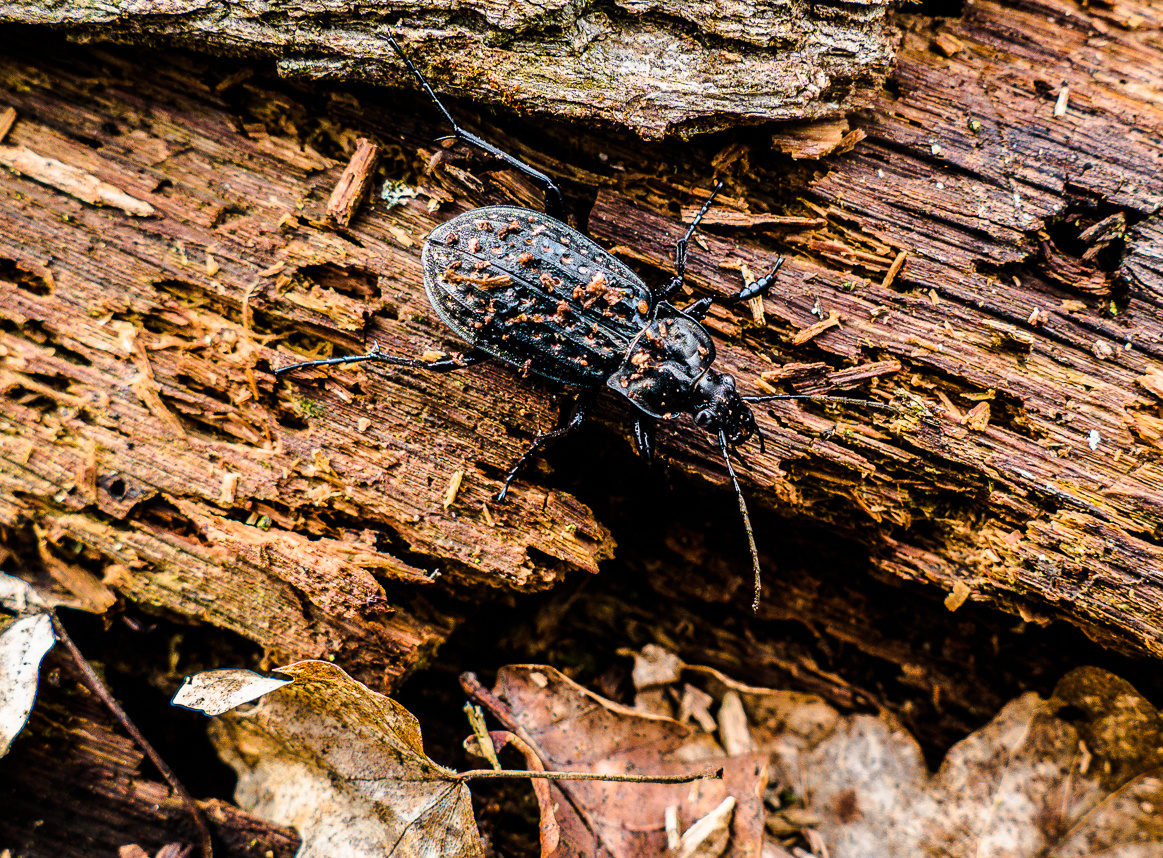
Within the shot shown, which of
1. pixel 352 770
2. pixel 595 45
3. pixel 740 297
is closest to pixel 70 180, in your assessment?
pixel 595 45

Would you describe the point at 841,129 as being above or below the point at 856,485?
above

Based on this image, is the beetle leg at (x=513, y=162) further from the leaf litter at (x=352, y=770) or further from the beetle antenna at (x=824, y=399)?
the leaf litter at (x=352, y=770)

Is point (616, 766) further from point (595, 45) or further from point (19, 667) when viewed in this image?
point (595, 45)

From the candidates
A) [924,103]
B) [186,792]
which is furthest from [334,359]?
[924,103]

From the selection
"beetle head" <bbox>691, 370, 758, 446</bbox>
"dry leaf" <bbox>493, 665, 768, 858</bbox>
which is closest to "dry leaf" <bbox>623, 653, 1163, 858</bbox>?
"dry leaf" <bbox>493, 665, 768, 858</bbox>

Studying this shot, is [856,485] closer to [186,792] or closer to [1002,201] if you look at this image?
[1002,201]

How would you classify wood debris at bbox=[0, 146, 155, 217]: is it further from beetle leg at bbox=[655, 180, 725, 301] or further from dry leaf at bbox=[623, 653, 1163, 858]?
dry leaf at bbox=[623, 653, 1163, 858]
